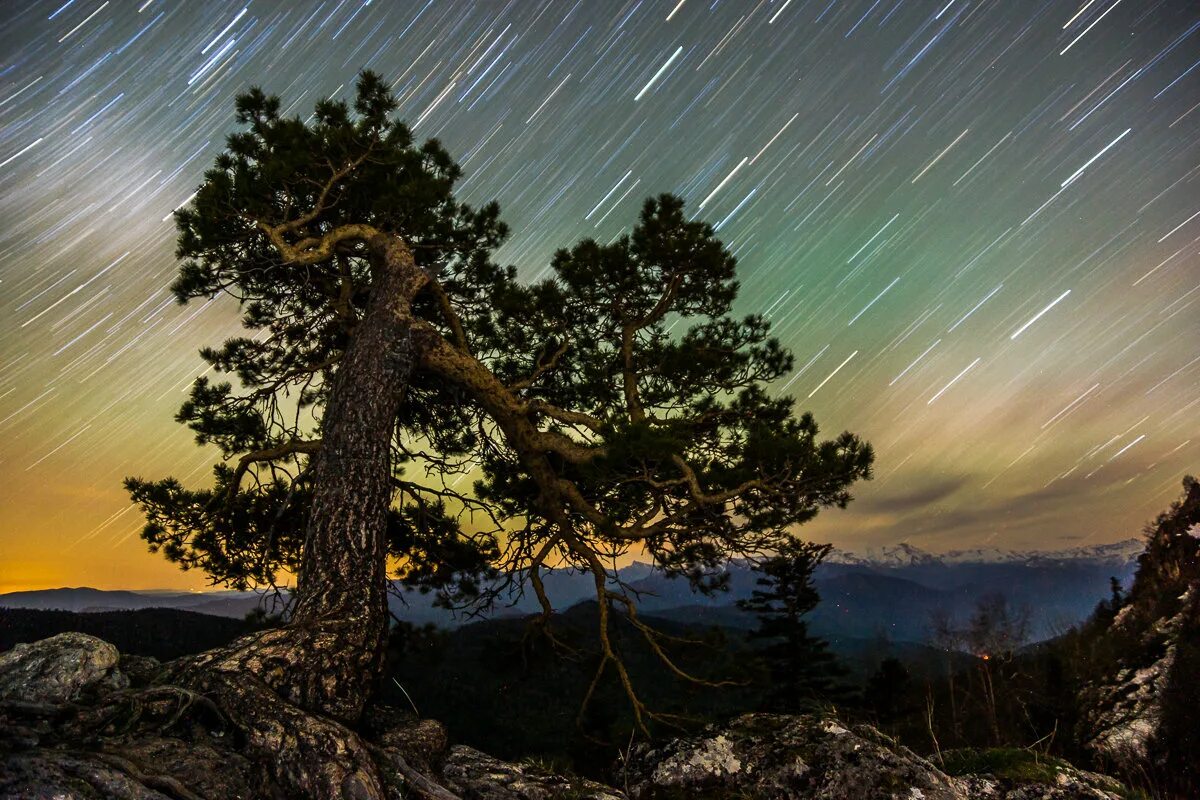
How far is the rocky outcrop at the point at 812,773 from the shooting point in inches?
153

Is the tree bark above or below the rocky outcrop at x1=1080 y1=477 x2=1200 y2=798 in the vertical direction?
above

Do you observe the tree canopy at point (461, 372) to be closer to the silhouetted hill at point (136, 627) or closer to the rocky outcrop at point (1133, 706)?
the rocky outcrop at point (1133, 706)

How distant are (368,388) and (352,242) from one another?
315 cm

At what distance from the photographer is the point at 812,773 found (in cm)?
404

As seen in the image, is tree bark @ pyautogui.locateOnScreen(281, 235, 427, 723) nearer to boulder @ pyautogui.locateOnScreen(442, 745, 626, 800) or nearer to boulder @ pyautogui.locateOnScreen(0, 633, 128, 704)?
boulder @ pyautogui.locateOnScreen(442, 745, 626, 800)

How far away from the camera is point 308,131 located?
314 inches

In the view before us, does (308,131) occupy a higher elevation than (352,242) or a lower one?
higher

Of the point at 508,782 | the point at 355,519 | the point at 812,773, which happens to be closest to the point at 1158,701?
the point at 812,773

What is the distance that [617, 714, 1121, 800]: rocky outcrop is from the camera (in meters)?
3.90

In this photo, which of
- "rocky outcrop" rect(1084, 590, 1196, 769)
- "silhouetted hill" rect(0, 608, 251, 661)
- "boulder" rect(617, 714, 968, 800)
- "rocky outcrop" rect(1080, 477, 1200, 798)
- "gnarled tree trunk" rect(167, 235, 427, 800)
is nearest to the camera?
"gnarled tree trunk" rect(167, 235, 427, 800)

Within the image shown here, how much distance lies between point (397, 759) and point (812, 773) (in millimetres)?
2864

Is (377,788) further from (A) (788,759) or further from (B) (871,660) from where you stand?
(B) (871,660)

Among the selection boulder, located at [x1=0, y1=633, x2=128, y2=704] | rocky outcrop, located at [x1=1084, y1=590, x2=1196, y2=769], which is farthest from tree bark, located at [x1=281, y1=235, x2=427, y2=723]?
rocky outcrop, located at [x1=1084, y1=590, x2=1196, y2=769]

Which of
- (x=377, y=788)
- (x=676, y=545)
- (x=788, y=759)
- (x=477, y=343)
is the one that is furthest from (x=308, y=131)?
(x=788, y=759)
